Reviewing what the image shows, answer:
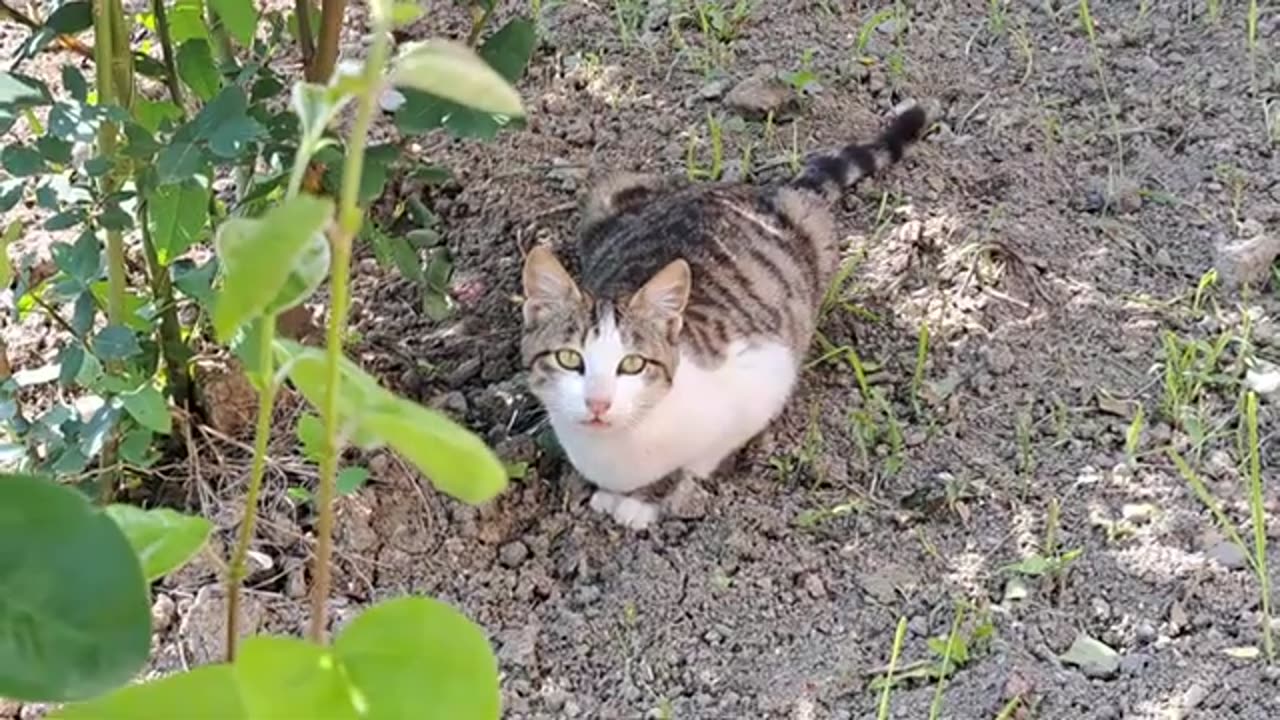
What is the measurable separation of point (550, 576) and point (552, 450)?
12.2 inches

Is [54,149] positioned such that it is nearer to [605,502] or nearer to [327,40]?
[327,40]

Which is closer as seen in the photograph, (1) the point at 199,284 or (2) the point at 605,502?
(1) the point at 199,284

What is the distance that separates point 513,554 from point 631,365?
1.18 feet

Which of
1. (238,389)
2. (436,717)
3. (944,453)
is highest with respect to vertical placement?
(436,717)

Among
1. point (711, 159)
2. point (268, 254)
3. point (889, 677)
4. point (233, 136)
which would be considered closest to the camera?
point (268, 254)

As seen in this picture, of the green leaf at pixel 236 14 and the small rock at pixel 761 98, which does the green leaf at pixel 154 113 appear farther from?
the small rock at pixel 761 98

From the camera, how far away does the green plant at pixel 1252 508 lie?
220 centimetres

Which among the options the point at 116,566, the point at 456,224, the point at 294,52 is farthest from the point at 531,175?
the point at 116,566

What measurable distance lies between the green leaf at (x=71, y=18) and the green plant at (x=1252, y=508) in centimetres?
165

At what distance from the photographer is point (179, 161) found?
182cm

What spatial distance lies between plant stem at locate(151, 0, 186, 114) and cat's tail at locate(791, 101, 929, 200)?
127 centimetres

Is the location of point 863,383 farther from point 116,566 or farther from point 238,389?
point 116,566

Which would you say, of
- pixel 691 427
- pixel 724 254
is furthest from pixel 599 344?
pixel 724 254

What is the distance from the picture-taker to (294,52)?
3346 millimetres
